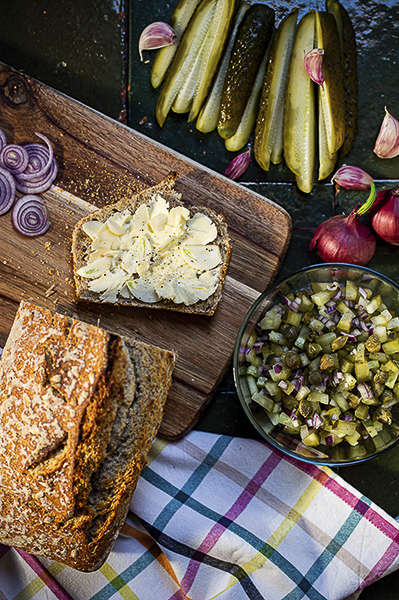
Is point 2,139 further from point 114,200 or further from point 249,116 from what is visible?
point 249,116

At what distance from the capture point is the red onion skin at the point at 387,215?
2684 millimetres

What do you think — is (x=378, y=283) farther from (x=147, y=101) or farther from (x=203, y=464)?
(x=147, y=101)

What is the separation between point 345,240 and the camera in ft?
8.93

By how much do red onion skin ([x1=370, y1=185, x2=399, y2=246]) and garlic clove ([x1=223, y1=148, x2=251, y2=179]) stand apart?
816mm

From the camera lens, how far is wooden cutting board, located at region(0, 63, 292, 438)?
2777mm

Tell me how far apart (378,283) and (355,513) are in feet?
4.47

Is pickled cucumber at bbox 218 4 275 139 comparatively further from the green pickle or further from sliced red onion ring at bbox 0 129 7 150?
sliced red onion ring at bbox 0 129 7 150

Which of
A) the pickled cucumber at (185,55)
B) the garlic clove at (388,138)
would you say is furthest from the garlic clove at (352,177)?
the pickled cucumber at (185,55)

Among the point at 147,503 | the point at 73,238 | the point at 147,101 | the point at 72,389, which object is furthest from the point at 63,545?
the point at 147,101

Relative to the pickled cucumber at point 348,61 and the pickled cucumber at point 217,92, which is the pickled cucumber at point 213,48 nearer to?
the pickled cucumber at point 217,92

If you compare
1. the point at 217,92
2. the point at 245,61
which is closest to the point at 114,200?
the point at 217,92

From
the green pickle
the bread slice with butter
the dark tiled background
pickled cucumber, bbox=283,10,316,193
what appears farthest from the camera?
the dark tiled background

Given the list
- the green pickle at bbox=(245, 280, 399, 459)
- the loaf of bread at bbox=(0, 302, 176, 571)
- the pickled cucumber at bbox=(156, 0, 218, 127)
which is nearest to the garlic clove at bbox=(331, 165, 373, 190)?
the green pickle at bbox=(245, 280, 399, 459)

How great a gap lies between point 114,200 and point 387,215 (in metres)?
1.61
